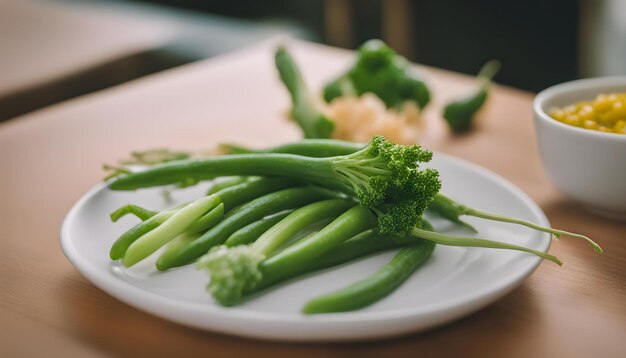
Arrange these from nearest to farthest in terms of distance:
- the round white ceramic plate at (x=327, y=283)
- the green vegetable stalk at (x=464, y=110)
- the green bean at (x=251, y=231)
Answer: the round white ceramic plate at (x=327, y=283) → the green bean at (x=251, y=231) → the green vegetable stalk at (x=464, y=110)

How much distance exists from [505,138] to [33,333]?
139 cm

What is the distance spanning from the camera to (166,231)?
1214 mm

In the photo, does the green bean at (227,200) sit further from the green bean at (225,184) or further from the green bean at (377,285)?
the green bean at (377,285)

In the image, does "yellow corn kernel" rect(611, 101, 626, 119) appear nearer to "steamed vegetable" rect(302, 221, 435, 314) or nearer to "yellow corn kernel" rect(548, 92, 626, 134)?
"yellow corn kernel" rect(548, 92, 626, 134)

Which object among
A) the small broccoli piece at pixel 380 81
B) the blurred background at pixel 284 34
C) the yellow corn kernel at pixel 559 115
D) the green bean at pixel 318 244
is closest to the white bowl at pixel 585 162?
the yellow corn kernel at pixel 559 115

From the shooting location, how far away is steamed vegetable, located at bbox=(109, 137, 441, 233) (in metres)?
1.20

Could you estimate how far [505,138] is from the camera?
2025 millimetres

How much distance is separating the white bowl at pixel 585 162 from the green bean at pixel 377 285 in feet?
1.40

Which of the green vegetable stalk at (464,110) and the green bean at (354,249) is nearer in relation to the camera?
the green bean at (354,249)

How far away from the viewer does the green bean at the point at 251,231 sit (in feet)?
3.98

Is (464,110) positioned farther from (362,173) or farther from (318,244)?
(318,244)

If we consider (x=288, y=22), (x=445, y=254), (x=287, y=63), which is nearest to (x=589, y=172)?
(x=445, y=254)

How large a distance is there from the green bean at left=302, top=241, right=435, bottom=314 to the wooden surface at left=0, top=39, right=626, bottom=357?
6 cm

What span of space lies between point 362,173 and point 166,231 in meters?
0.35
